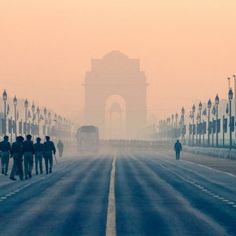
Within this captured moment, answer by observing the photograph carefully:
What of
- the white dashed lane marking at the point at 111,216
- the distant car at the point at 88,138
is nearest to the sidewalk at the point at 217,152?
the distant car at the point at 88,138

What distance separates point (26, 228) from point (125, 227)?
203 centimetres

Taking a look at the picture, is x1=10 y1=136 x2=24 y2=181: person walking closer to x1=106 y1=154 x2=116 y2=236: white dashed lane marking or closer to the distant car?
x1=106 y1=154 x2=116 y2=236: white dashed lane marking

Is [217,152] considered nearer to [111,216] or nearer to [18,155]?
[18,155]

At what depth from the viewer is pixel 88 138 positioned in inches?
4909

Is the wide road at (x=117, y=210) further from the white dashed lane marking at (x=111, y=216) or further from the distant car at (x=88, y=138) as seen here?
the distant car at (x=88, y=138)

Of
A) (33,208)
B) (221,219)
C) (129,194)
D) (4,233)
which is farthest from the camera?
(129,194)

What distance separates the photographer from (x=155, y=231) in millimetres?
17562

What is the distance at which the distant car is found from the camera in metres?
123

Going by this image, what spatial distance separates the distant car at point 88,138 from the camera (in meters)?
123

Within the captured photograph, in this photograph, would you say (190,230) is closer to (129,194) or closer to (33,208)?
(33,208)

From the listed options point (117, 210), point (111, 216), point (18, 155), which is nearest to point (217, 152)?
point (18, 155)

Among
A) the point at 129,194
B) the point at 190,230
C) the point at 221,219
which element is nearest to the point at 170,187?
the point at 129,194

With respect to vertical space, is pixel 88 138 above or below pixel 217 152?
above

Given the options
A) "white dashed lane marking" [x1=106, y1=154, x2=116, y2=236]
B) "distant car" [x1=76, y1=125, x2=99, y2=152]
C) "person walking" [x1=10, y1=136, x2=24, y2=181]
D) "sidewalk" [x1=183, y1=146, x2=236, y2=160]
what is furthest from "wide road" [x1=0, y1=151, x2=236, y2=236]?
"distant car" [x1=76, y1=125, x2=99, y2=152]
